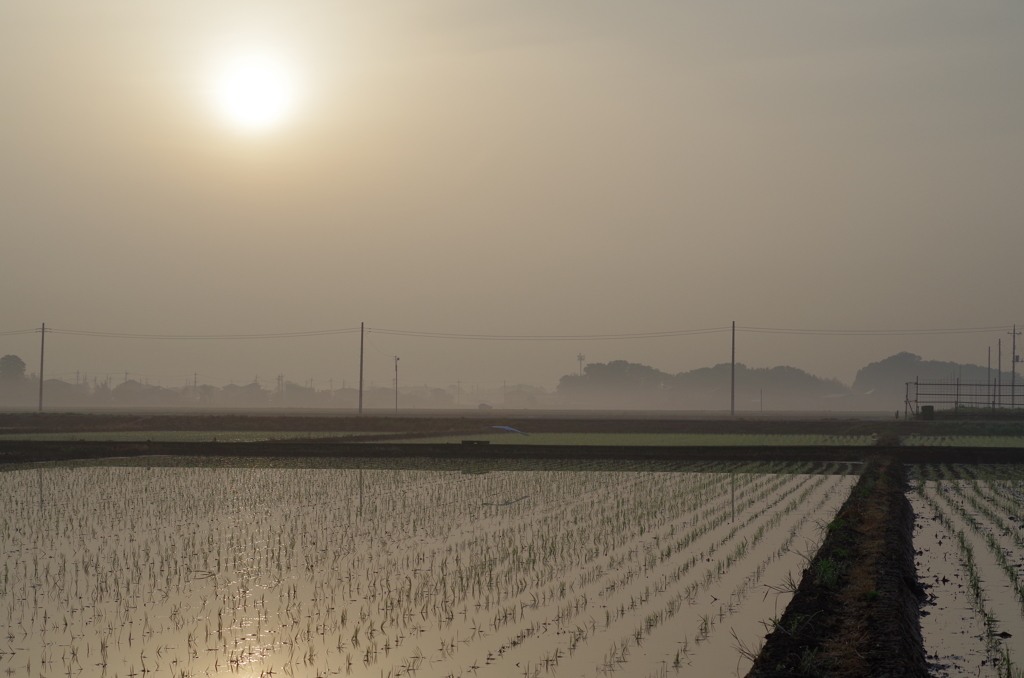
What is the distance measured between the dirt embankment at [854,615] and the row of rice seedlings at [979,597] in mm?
524

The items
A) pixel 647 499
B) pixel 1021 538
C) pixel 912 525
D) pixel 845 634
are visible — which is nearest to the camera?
pixel 845 634

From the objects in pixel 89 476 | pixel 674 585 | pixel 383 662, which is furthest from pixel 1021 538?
pixel 89 476

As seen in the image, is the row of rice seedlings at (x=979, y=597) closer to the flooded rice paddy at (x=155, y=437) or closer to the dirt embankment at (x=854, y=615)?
the dirt embankment at (x=854, y=615)

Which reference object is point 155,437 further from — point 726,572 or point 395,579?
point 726,572

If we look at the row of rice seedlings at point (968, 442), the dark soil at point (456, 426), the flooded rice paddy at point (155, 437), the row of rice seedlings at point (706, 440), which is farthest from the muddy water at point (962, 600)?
the dark soil at point (456, 426)

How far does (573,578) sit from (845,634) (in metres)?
3.24

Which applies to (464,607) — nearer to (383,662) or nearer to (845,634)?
(383,662)

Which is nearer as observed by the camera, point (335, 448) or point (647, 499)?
point (647, 499)

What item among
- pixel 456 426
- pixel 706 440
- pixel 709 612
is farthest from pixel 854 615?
pixel 456 426

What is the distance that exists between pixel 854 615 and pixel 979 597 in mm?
2087

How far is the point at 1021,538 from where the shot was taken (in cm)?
1253

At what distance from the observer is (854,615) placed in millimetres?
7719

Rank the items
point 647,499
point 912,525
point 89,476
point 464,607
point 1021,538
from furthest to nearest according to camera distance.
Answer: point 89,476
point 647,499
point 912,525
point 1021,538
point 464,607

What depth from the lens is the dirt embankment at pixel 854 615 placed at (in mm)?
6285
